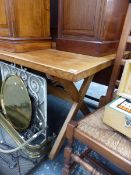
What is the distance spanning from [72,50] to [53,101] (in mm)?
815

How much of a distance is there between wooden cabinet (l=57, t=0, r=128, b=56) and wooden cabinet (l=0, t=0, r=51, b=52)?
0.10m

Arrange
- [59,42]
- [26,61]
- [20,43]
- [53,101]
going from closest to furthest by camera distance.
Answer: [26,61]
[20,43]
[59,42]
[53,101]

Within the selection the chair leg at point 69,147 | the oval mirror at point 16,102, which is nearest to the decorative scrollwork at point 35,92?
the oval mirror at point 16,102

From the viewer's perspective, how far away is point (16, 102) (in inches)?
37.9

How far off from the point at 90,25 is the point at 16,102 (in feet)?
1.98

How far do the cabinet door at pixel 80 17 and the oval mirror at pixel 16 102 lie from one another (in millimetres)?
393

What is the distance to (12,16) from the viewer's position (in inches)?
28.1

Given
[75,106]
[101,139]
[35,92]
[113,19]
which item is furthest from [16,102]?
[113,19]

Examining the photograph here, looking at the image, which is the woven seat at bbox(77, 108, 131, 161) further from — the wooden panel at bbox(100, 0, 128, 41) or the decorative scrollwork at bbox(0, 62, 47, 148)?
the wooden panel at bbox(100, 0, 128, 41)

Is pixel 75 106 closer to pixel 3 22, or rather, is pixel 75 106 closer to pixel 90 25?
pixel 90 25

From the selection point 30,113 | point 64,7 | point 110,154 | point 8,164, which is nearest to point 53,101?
point 30,113

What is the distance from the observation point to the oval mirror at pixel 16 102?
89 cm

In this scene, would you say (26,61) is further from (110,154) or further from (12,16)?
(110,154)

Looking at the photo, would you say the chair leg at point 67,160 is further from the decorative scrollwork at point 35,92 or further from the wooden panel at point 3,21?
the wooden panel at point 3,21
